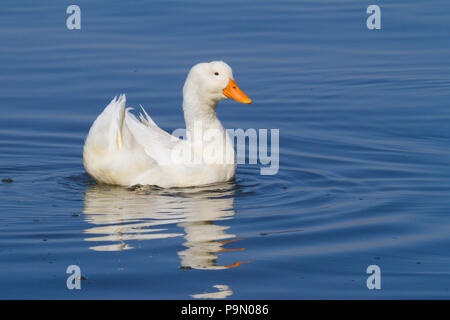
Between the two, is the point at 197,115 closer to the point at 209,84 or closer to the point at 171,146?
the point at 209,84

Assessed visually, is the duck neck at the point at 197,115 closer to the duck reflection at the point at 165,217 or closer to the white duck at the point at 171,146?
the white duck at the point at 171,146

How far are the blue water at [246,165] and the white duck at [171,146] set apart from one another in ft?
0.87

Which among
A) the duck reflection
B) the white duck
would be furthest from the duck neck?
the duck reflection

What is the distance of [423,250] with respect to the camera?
8.40 meters

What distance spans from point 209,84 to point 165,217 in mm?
2121

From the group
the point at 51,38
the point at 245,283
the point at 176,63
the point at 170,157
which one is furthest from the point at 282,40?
the point at 245,283

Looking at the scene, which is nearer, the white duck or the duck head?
the white duck

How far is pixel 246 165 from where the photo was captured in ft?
38.9

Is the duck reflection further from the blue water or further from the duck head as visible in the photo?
the duck head

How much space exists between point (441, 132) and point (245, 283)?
600 cm

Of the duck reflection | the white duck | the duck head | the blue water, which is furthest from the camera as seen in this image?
the duck head

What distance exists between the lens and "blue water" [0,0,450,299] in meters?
7.87

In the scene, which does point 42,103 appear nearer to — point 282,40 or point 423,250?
point 282,40

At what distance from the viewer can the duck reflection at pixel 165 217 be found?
8.45 m
